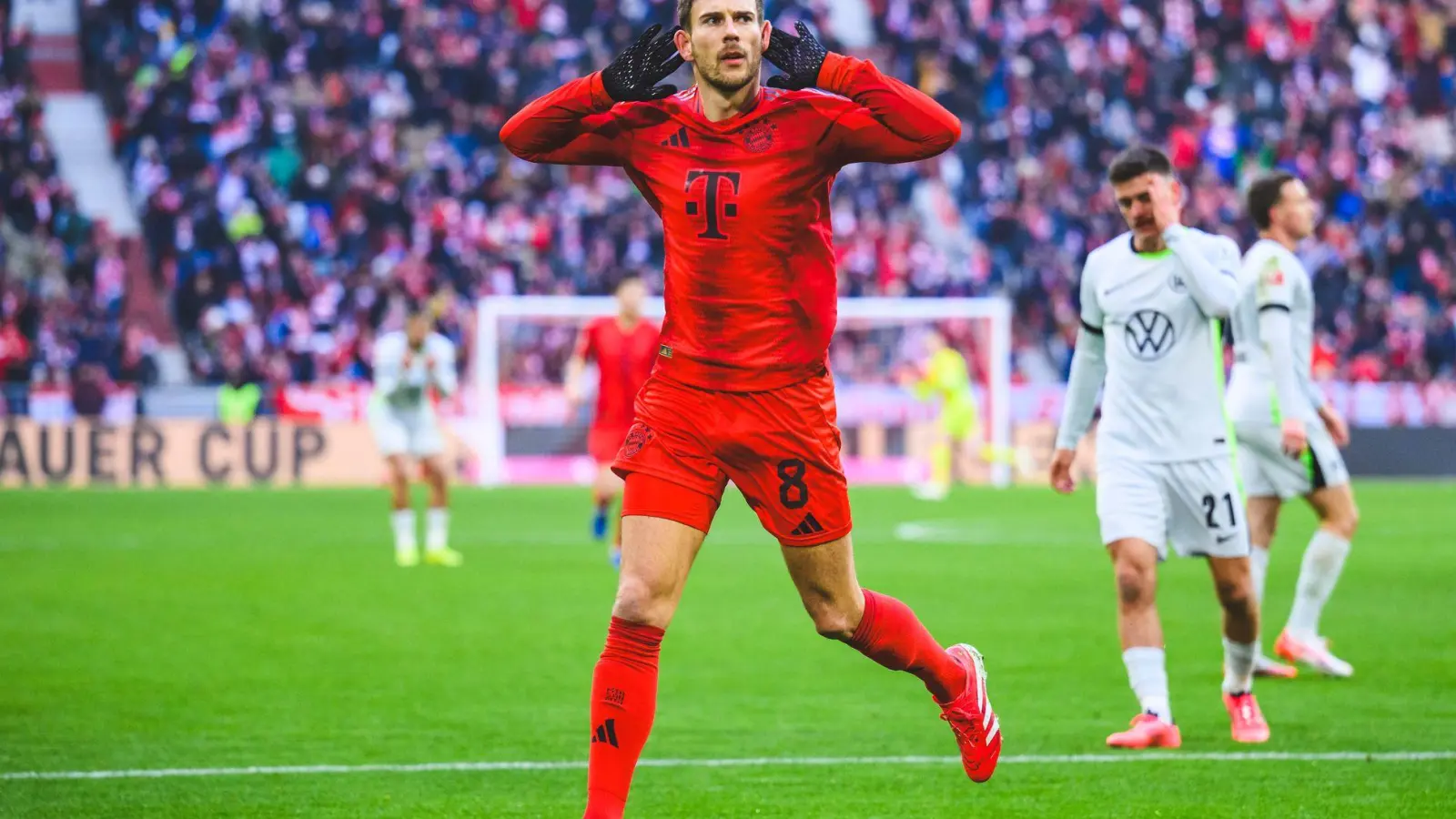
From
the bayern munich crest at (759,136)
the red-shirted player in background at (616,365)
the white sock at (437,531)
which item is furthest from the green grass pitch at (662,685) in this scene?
the bayern munich crest at (759,136)

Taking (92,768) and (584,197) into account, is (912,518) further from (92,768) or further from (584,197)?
(92,768)

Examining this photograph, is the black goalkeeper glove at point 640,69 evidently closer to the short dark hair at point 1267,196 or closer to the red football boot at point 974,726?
the red football boot at point 974,726

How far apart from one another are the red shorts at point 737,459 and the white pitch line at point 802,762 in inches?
74.4

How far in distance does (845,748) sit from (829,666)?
102 inches

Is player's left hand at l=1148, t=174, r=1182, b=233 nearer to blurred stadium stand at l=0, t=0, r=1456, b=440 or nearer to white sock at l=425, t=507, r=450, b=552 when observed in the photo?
white sock at l=425, t=507, r=450, b=552

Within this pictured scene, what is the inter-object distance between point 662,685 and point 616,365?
6796 mm

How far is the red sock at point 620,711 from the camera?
508cm

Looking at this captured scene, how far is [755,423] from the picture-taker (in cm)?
536

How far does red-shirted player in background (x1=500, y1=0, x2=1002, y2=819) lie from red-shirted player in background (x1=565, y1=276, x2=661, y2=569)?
10.1 metres

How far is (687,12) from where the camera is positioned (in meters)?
5.33

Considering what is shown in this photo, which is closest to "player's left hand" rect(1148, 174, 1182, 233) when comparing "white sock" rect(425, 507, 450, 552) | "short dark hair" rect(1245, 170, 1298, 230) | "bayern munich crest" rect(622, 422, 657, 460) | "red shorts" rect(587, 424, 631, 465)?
"short dark hair" rect(1245, 170, 1298, 230)

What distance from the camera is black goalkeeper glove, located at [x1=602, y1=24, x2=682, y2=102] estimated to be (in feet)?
17.5

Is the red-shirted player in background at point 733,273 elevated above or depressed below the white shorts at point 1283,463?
above

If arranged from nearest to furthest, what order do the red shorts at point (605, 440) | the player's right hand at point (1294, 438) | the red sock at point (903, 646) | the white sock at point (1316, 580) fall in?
the red sock at point (903, 646) < the player's right hand at point (1294, 438) < the white sock at point (1316, 580) < the red shorts at point (605, 440)
